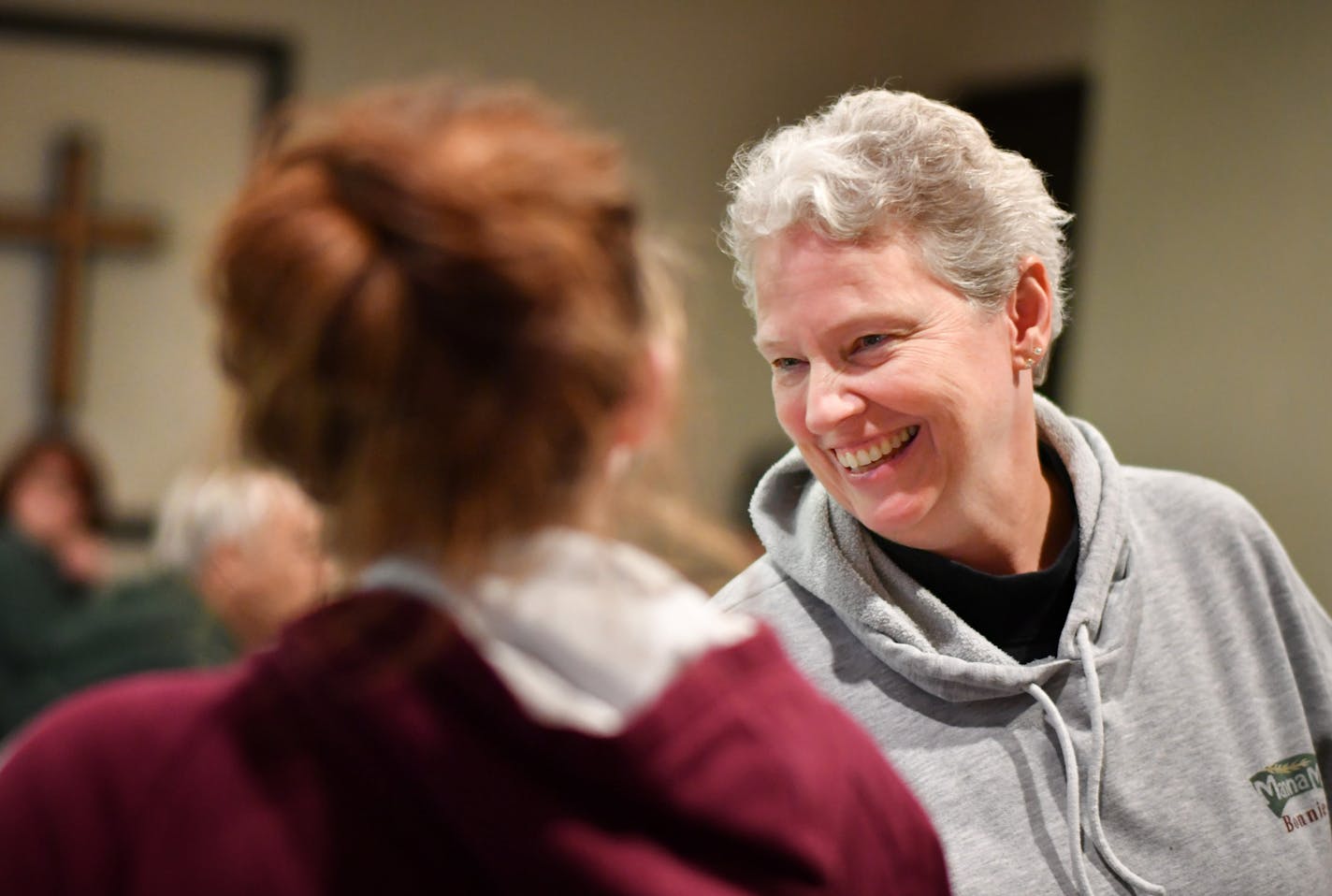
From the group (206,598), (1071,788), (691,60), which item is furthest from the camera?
(691,60)

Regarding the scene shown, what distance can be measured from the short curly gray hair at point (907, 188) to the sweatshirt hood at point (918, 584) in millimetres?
236

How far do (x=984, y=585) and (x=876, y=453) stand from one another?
0.59 ft

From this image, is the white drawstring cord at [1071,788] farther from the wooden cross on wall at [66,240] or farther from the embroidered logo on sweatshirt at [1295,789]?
the wooden cross on wall at [66,240]

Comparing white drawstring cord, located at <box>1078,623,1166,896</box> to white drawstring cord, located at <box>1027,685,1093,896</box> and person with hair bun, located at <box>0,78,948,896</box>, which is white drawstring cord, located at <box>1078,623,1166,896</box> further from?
person with hair bun, located at <box>0,78,948,896</box>

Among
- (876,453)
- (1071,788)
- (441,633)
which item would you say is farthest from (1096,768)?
(441,633)

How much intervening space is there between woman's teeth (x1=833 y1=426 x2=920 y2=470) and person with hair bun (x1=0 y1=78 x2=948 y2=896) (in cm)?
62

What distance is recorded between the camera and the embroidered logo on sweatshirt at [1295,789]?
1.42 meters

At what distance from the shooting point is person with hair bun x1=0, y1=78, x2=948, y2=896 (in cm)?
78

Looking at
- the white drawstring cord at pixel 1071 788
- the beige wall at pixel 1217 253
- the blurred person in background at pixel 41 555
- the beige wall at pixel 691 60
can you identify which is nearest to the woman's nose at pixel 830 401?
the white drawstring cord at pixel 1071 788

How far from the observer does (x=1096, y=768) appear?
54.0 inches

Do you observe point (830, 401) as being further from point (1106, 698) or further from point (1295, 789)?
point (1295, 789)

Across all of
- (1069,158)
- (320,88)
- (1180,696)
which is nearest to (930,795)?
(1180,696)

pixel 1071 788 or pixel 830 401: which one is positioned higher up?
pixel 830 401

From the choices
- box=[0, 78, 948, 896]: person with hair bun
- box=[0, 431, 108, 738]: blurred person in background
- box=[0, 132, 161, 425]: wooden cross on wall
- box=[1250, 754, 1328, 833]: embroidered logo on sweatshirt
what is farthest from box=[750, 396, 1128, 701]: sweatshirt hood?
box=[0, 132, 161, 425]: wooden cross on wall
